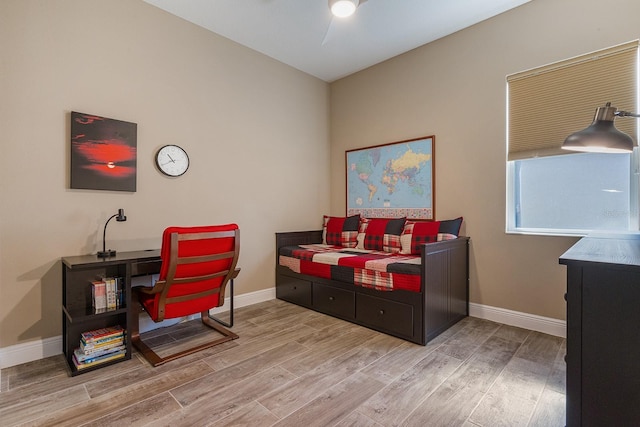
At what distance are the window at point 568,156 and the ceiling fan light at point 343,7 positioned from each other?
5.17 feet

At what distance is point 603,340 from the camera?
1.10 m

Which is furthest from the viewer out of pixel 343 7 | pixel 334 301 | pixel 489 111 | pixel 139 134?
pixel 334 301

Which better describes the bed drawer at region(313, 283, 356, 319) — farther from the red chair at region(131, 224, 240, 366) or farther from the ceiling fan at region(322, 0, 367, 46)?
the ceiling fan at region(322, 0, 367, 46)

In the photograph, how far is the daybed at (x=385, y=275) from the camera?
8.16 ft

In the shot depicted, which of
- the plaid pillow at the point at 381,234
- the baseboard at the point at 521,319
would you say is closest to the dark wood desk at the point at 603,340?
the baseboard at the point at 521,319

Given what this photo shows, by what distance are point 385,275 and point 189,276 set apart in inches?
61.4

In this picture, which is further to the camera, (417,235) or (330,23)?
(417,235)

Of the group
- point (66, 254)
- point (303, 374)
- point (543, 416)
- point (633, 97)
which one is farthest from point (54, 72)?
point (633, 97)

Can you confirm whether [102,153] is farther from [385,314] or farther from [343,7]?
[385,314]

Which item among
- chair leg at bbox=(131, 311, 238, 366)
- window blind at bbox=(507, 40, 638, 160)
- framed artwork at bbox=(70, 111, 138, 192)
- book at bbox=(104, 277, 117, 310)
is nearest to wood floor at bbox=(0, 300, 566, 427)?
chair leg at bbox=(131, 311, 238, 366)

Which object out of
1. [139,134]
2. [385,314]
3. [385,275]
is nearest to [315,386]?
[385,314]

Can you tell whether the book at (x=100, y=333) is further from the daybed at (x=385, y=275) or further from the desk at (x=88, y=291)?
the daybed at (x=385, y=275)

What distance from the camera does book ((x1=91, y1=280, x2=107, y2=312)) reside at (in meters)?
2.13

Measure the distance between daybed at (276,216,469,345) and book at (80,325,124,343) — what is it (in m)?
1.73
